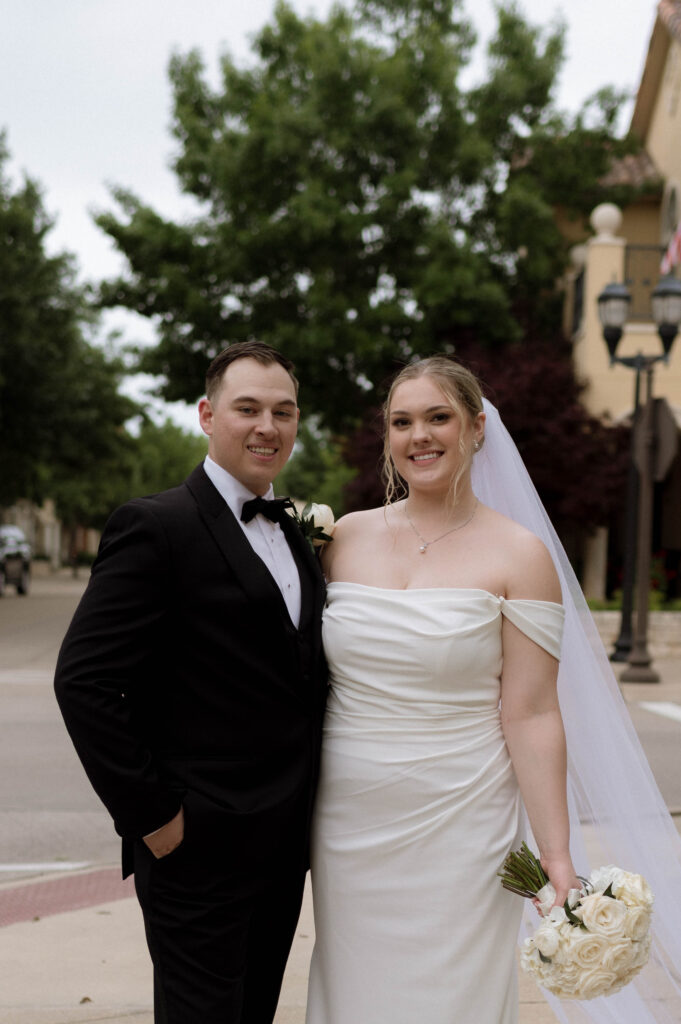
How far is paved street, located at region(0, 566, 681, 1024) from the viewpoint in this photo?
396 cm

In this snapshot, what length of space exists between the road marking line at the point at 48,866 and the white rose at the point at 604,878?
151 inches

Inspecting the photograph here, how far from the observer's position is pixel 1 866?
579cm

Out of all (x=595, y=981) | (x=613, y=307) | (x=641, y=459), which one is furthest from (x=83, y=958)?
(x=613, y=307)

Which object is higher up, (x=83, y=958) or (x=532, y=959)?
(x=532, y=959)

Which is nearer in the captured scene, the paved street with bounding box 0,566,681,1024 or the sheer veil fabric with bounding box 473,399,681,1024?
the sheer veil fabric with bounding box 473,399,681,1024

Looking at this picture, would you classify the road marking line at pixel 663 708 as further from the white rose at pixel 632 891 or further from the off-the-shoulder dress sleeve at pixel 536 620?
the white rose at pixel 632 891

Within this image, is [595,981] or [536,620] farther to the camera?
[536,620]

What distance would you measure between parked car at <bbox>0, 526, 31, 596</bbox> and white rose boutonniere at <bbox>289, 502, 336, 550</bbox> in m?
27.2

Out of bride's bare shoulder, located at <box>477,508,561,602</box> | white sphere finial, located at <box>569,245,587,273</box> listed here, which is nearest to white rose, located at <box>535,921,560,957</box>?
bride's bare shoulder, located at <box>477,508,561,602</box>

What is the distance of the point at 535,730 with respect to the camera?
9.38ft

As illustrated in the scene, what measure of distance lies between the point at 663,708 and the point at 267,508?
899 centimetres

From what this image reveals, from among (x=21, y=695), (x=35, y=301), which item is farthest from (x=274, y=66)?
(x=21, y=695)

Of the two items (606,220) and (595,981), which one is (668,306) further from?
(595,981)

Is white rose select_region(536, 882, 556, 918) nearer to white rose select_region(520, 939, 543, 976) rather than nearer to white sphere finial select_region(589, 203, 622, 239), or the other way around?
white rose select_region(520, 939, 543, 976)
